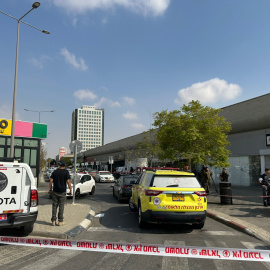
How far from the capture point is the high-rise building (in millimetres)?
187625

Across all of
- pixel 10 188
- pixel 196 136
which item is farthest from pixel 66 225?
pixel 196 136

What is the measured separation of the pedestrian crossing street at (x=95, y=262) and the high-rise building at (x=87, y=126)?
186 metres

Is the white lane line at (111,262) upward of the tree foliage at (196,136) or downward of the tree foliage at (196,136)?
downward

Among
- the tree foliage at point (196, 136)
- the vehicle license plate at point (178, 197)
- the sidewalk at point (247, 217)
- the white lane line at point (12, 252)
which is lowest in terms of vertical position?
the sidewalk at point (247, 217)

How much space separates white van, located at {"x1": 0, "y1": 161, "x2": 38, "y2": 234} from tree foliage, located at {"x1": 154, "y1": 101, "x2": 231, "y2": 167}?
10.5 m

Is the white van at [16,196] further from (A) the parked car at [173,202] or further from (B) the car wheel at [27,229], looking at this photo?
(A) the parked car at [173,202]

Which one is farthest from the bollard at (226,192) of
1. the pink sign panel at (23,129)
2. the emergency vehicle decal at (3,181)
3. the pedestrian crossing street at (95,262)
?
the pink sign panel at (23,129)

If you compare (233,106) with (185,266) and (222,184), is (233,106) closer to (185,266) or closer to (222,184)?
(222,184)

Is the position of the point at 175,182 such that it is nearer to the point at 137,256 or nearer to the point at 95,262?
the point at 137,256

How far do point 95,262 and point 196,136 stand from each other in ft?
38.2

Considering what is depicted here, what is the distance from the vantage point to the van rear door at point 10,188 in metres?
5.78

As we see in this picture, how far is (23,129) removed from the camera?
2306 centimetres

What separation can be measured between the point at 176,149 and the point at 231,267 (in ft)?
40.0

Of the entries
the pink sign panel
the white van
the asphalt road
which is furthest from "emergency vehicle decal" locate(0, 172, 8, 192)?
the pink sign panel
